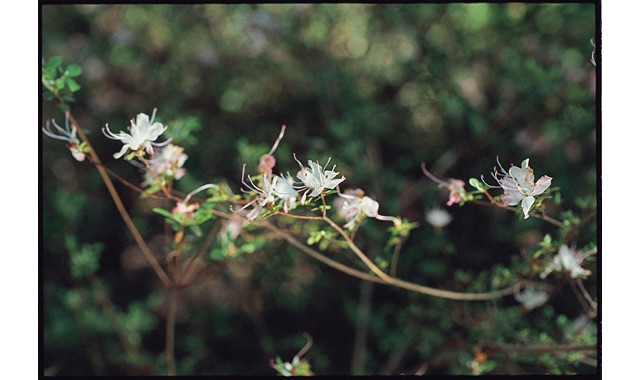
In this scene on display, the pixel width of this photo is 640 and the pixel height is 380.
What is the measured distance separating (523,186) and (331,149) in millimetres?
784

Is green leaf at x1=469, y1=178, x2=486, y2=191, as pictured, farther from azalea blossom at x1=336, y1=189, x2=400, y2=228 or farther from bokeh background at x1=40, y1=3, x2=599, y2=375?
bokeh background at x1=40, y1=3, x2=599, y2=375

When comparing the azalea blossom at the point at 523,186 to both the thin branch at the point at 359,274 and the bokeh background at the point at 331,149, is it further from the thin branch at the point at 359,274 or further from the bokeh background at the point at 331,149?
the bokeh background at the point at 331,149

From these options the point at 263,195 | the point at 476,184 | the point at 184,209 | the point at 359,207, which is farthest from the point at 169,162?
the point at 476,184

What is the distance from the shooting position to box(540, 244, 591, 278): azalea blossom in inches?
39.8

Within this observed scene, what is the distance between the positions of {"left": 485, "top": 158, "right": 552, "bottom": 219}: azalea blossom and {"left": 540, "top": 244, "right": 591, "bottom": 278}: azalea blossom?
0.82 ft

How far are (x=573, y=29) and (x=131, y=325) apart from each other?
1.47 metres

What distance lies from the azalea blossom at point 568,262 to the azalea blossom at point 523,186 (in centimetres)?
25

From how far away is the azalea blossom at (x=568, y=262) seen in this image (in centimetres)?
101

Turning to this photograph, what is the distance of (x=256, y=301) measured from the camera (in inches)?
65.5

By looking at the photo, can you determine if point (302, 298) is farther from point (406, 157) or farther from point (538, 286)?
point (538, 286)

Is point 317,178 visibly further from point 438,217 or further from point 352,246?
point 438,217

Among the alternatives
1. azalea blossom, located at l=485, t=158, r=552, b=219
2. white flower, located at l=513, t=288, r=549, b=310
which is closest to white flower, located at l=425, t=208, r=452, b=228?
white flower, located at l=513, t=288, r=549, b=310

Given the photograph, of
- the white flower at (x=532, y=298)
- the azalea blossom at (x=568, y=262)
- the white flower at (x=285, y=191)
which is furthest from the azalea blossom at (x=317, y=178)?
the white flower at (x=532, y=298)

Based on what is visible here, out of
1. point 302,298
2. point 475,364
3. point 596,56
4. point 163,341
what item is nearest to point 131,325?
point 163,341
